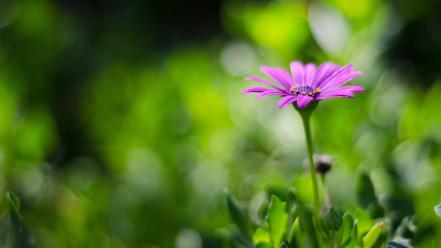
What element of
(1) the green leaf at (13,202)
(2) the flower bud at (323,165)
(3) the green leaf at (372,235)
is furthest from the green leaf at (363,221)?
(1) the green leaf at (13,202)

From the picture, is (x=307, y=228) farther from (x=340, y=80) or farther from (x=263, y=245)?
(x=340, y=80)

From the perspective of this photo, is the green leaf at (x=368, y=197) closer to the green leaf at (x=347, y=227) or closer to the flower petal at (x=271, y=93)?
the green leaf at (x=347, y=227)

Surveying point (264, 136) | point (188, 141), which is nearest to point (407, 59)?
point (264, 136)

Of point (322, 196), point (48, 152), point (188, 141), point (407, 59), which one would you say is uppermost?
point (407, 59)

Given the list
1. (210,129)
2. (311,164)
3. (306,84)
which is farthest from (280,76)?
(210,129)

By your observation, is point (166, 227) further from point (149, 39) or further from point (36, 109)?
point (149, 39)

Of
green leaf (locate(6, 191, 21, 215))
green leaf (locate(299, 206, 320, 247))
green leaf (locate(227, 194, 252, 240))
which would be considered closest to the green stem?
green leaf (locate(299, 206, 320, 247))

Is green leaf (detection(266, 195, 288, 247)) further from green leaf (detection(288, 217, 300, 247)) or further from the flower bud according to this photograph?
the flower bud
